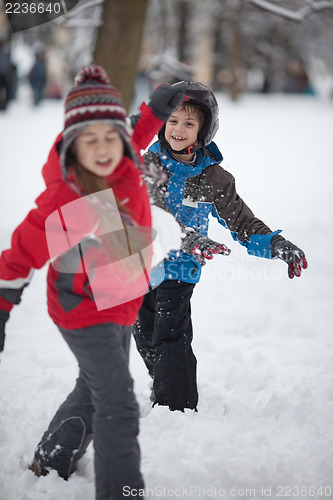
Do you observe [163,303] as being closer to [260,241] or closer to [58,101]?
[260,241]

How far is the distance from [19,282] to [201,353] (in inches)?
83.5

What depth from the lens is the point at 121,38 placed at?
517cm

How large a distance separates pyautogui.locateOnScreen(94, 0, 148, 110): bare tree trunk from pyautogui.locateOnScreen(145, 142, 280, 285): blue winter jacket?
9.64 ft

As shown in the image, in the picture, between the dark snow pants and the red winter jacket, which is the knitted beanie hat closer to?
the red winter jacket

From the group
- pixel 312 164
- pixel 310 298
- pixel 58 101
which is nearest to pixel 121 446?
pixel 310 298

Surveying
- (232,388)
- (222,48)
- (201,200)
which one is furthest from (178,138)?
(222,48)

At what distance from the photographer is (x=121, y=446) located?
77.1 inches

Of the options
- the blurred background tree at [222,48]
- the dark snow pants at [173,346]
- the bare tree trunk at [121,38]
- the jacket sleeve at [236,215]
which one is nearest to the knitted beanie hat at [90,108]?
the jacket sleeve at [236,215]

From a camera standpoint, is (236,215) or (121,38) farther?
(121,38)

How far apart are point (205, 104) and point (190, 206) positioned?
0.53 m

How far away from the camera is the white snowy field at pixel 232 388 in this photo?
241 centimetres

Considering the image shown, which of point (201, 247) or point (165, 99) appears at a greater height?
point (165, 99)

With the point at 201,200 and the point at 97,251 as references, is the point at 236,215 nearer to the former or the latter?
the point at 201,200

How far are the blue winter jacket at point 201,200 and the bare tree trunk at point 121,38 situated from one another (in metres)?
2.94
